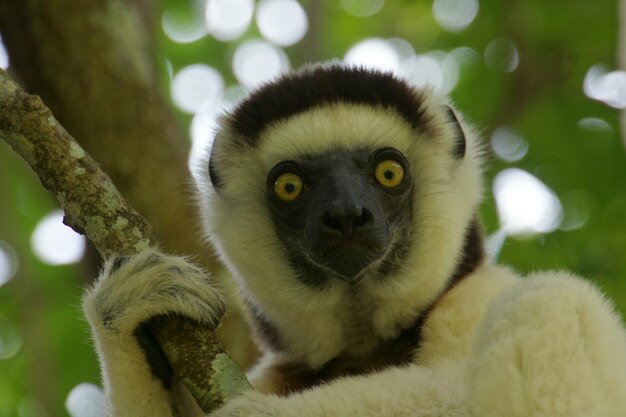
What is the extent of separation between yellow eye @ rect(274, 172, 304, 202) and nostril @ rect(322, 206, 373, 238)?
0.40 meters

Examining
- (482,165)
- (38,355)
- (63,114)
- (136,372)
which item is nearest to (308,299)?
(136,372)

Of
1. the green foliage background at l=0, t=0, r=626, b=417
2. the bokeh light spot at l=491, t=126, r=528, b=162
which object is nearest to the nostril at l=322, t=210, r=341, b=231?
the green foliage background at l=0, t=0, r=626, b=417

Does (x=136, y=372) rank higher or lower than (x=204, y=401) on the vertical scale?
higher

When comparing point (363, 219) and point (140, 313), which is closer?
point (140, 313)

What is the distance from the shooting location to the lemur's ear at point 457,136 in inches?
216

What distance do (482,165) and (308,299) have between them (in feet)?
5.08

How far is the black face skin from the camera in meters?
4.86

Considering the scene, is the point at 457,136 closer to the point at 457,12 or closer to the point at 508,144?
the point at 508,144

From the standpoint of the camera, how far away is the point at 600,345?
3.79 metres

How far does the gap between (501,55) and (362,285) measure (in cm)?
503

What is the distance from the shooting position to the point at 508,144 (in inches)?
340

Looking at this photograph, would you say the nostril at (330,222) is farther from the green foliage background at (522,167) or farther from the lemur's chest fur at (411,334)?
the green foliage background at (522,167)

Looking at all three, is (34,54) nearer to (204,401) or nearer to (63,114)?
(63,114)

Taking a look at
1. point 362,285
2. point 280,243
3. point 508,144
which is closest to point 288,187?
point 280,243
